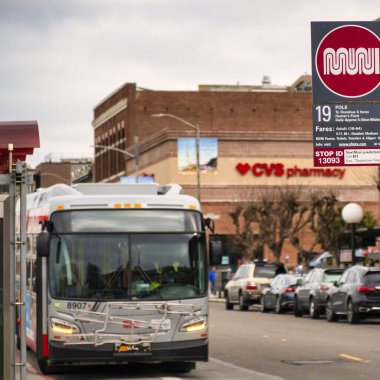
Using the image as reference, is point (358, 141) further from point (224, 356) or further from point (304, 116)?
point (304, 116)

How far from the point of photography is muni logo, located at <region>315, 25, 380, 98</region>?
19938 mm

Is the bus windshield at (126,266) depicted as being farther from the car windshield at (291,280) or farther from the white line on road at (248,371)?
the car windshield at (291,280)

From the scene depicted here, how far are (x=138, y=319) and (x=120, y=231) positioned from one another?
137 centimetres

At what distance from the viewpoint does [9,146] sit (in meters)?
10.5

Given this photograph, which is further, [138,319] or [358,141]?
[358,141]

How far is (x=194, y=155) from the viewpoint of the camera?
79062mm

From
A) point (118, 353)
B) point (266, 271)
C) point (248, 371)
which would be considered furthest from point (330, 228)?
point (118, 353)

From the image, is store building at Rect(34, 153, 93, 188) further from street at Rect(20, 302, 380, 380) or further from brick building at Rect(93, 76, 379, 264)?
street at Rect(20, 302, 380, 380)

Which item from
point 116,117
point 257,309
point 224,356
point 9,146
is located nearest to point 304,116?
point 116,117

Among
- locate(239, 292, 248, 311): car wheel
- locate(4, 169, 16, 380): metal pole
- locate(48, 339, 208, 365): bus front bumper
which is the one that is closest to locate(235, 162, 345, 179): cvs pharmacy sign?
locate(239, 292, 248, 311): car wheel

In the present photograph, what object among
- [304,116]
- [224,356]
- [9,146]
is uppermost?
[304,116]

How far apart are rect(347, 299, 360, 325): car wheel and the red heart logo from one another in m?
48.3

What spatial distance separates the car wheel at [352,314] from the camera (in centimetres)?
3241

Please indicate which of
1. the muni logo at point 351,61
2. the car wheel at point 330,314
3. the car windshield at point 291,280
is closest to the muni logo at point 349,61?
the muni logo at point 351,61
